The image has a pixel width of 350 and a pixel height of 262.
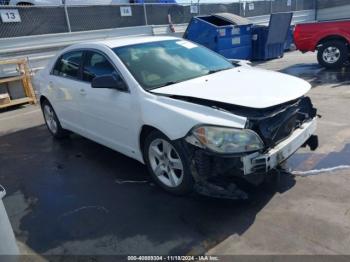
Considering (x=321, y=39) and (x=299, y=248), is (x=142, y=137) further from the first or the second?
(x=321, y=39)

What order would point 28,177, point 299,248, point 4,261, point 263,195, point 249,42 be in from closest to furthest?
point 4,261 < point 299,248 < point 263,195 < point 28,177 < point 249,42

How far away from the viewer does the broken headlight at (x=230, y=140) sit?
3.14m

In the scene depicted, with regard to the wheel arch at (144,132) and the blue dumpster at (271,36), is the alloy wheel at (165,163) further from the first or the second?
the blue dumpster at (271,36)

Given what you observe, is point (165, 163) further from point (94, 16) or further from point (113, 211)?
point (94, 16)

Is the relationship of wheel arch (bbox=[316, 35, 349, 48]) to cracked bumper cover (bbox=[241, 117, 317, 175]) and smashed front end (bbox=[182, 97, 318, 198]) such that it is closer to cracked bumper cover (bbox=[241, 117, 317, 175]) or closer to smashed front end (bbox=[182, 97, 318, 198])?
cracked bumper cover (bbox=[241, 117, 317, 175])

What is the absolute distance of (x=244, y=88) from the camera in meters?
3.67

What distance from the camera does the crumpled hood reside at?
133 inches

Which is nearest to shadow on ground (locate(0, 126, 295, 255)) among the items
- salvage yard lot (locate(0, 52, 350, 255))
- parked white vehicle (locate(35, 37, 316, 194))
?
salvage yard lot (locate(0, 52, 350, 255))

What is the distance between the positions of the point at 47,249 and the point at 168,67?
2343 mm

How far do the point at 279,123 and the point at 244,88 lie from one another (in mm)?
518

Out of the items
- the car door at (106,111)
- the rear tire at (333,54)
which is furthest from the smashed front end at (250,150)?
the rear tire at (333,54)

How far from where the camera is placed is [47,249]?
3172 mm

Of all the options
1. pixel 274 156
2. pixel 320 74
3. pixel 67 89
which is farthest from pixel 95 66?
pixel 320 74

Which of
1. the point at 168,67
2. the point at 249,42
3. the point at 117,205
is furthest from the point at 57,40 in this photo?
the point at 117,205
